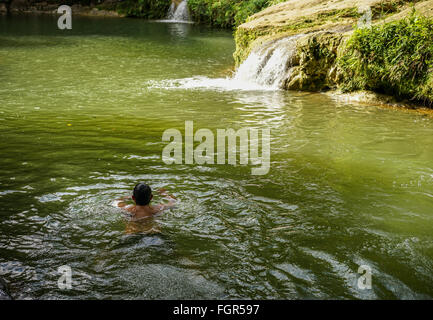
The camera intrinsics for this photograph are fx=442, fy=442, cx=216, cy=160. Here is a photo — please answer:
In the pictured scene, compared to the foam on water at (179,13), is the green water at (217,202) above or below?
below

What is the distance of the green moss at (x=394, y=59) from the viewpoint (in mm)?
10477

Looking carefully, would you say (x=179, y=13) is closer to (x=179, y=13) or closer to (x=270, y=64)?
(x=179, y=13)

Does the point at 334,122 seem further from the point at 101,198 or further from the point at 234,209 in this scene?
the point at 101,198

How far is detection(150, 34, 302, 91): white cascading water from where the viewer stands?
13188 mm

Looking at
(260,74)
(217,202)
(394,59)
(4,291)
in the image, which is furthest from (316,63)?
(4,291)

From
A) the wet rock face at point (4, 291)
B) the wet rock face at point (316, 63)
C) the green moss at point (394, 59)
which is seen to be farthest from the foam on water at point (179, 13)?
the wet rock face at point (4, 291)

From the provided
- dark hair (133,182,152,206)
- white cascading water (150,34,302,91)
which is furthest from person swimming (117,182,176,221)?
white cascading water (150,34,302,91)

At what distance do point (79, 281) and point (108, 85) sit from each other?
9.79 metres

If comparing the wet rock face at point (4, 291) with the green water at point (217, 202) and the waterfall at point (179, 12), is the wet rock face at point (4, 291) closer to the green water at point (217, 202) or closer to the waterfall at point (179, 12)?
the green water at point (217, 202)

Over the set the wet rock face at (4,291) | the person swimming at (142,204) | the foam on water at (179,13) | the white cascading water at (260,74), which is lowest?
the wet rock face at (4,291)

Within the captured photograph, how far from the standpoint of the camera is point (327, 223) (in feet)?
16.6

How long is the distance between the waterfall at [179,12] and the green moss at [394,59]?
26.6m

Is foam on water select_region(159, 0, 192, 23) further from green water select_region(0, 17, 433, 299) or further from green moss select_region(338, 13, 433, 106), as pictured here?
green water select_region(0, 17, 433, 299)
